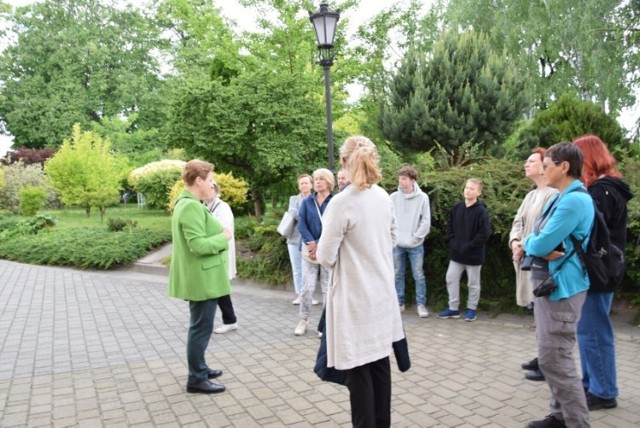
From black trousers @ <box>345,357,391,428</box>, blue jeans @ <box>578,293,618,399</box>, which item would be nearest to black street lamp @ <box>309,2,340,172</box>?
blue jeans @ <box>578,293,618,399</box>

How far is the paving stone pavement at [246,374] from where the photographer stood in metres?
3.82

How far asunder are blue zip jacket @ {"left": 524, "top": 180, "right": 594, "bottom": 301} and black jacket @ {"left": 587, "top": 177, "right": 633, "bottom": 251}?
49 cm

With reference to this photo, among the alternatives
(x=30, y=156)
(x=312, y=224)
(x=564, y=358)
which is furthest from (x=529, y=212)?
(x=30, y=156)

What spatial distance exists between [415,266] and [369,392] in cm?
395

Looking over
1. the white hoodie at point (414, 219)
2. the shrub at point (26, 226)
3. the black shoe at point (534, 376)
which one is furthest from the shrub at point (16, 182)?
the black shoe at point (534, 376)

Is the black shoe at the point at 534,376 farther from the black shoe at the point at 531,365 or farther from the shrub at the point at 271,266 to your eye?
the shrub at the point at 271,266

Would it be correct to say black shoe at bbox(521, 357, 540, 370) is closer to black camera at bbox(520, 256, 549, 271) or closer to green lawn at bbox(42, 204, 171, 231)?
black camera at bbox(520, 256, 549, 271)

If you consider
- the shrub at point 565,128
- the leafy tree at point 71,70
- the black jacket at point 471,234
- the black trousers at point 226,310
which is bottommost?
the black trousers at point 226,310

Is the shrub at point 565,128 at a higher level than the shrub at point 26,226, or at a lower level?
higher

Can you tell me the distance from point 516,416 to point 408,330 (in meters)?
2.40

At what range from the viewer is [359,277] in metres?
2.88

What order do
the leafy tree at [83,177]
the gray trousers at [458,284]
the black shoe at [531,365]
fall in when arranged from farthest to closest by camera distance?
the leafy tree at [83,177]
the gray trousers at [458,284]
the black shoe at [531,365]

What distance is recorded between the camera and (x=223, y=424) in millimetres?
3707

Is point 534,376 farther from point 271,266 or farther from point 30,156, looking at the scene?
point 30,156
